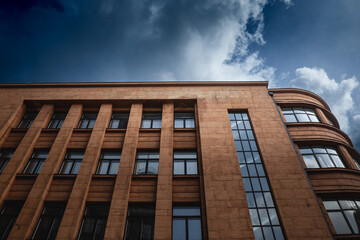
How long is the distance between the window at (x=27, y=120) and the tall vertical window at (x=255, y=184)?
17129 mm

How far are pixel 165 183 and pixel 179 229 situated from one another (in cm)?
260

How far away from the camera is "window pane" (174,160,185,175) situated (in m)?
12.9

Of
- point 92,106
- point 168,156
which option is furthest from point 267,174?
point 92,106

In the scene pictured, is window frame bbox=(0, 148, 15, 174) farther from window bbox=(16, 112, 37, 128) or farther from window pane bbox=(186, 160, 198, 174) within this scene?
window pane bbox=(186, 160, 198, 174)

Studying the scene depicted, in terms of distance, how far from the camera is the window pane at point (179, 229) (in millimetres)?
10223

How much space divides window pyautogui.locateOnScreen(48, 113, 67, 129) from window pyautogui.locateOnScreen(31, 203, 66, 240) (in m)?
7.00

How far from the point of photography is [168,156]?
13.1 m

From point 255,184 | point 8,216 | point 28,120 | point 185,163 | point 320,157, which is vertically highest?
point 28,120

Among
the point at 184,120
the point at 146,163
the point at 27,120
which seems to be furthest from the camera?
the point at 27,120

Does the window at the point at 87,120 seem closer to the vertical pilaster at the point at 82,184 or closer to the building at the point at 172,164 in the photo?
the building at the point at 172,164

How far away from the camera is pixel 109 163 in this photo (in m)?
13.5

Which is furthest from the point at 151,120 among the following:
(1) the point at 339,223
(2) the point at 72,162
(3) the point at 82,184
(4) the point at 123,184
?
(1) the point at 339,223

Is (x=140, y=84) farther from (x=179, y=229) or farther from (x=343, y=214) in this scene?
(x=343, y=214)

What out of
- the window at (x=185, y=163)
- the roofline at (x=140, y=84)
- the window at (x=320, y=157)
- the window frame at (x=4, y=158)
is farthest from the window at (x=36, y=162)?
the window at (x=320, y=157)
